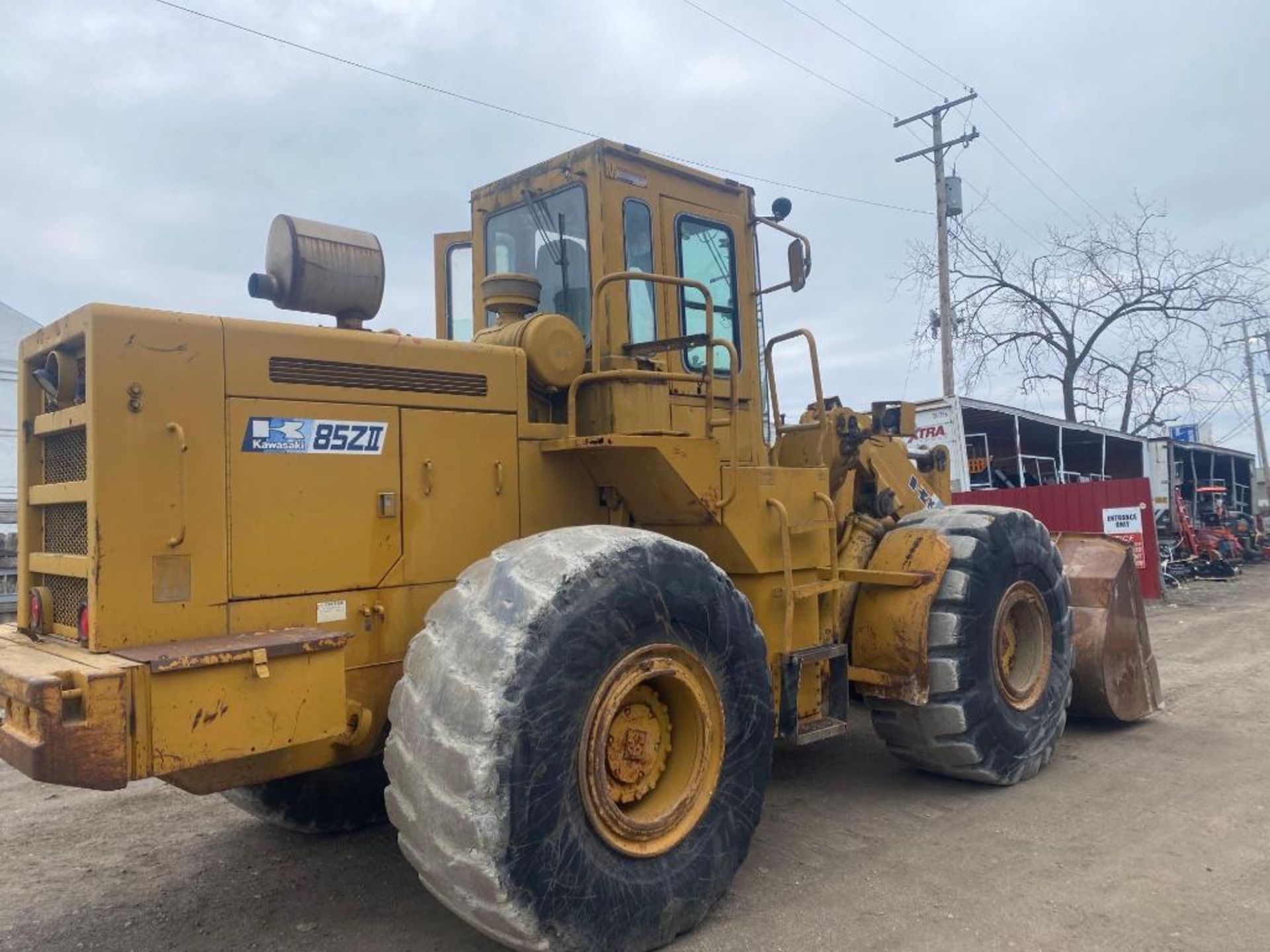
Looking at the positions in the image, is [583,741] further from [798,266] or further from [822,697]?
[798,266]

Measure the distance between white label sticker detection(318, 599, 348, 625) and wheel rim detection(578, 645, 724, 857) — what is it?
3.50ft

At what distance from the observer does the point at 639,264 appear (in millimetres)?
5156

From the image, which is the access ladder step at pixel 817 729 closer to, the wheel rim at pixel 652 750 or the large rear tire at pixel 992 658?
the large rear tire at pixel 992 658

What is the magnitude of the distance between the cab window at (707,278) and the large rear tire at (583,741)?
169cm

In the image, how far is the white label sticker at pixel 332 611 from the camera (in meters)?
3.82

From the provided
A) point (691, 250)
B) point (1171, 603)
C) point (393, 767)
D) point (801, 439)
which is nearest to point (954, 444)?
point (1171, 603)

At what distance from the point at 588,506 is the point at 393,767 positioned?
1724 millimetres

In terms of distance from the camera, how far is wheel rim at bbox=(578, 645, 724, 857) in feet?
11.7

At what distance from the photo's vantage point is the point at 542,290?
5.23 meters

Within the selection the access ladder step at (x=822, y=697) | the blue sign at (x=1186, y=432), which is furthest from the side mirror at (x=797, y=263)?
the blue sign at (x=1186, y=432)

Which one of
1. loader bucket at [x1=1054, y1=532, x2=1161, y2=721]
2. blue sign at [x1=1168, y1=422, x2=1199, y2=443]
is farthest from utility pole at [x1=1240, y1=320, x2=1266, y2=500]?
loader bucket at [x1=1054, y1=532, x2=1161, y2=721]

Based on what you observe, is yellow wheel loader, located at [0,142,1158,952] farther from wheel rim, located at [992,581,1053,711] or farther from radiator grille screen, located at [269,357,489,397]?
wheel rim, located at [992,581,1053,711]

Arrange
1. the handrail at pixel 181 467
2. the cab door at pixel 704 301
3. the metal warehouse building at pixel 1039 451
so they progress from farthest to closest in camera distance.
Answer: the metal warehouse building at pixel 1039 451 < the cab door at pixel 704 301 < the handrail at pixel 181 467

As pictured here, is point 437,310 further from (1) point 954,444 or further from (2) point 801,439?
(1) point 954,444
